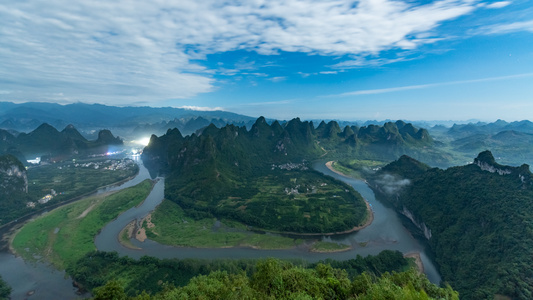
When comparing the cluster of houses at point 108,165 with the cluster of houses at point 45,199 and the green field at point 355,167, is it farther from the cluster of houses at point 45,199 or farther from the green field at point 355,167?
the green field at point 355,167

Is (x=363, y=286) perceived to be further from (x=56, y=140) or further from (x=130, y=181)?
(x=56, y=140)

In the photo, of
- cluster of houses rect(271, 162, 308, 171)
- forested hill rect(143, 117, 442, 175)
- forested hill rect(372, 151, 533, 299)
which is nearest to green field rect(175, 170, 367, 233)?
forested hill rect(372, 151, 533, 299)

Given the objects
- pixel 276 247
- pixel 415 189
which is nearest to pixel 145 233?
pixel 276 247

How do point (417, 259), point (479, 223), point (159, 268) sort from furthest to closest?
point (417, 259) < point (479, 223) < point (159, 268)

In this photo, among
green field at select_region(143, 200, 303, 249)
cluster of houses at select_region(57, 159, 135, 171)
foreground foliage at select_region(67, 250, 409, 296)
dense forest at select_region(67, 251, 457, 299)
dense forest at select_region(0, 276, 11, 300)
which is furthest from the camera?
cluster of houses at select_region(57, 159, 135, 171)

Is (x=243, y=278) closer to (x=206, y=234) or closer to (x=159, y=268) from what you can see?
(x=159, y=268)

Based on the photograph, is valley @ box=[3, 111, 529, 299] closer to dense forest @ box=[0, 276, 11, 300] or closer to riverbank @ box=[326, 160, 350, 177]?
riverbank @ box=[326, 160, 350, 177]

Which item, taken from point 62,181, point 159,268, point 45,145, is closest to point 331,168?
point 159,268
